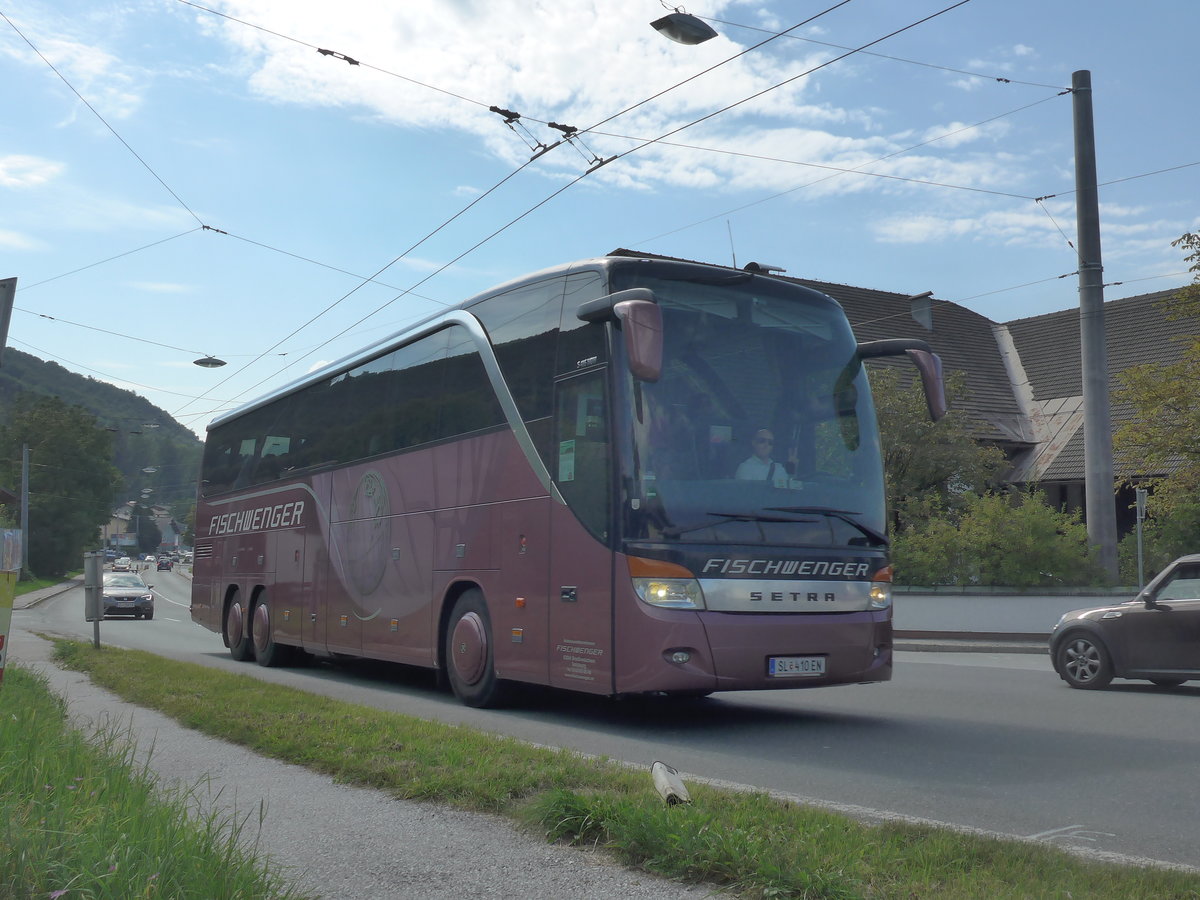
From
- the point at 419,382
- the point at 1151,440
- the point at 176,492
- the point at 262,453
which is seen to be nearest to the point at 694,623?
the point at 419,382

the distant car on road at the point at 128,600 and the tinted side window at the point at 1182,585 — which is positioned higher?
the tinted side window at the point at 1182,585

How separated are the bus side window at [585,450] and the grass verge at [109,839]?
424cm

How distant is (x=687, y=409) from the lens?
29.5 ft

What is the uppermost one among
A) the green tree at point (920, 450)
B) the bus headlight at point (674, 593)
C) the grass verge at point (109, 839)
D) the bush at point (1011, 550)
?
the green tree at point (920, 450)

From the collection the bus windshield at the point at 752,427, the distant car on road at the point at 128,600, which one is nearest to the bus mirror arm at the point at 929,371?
the bus windshield at the point at 752,427

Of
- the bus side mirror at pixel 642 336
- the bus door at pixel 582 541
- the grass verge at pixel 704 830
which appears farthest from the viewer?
the bus door at pixel 582 541

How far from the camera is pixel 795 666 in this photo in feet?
29.0

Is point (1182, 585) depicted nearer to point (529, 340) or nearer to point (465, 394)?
point (529, 340)

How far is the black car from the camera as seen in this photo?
39.9 ft

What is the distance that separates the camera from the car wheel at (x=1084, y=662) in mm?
12734

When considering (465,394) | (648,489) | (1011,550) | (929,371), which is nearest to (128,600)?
(1011,550)

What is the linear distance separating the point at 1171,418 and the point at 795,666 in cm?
1709

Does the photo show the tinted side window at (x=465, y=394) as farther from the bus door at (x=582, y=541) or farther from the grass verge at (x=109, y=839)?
the grass verge at (x=109, y=839)

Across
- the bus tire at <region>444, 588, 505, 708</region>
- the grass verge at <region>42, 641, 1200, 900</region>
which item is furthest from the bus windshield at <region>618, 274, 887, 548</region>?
the bus tire at <region>444, 588, 505, 708</region>
